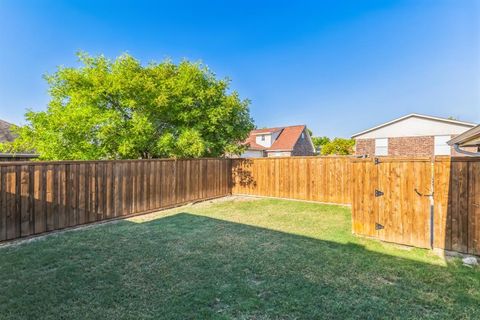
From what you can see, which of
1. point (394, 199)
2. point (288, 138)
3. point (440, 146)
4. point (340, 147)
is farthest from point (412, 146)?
point (394, 199)

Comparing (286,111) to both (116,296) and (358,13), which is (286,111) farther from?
(116,296)

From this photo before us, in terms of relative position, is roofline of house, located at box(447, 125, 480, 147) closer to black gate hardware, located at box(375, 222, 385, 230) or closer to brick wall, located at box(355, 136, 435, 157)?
black gate hardware, located at box(375, 222, 385, 230)

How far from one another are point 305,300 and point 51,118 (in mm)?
8959

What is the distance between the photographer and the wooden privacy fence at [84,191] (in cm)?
518

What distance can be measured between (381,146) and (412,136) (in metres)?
2.22

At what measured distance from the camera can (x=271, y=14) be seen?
474 inches

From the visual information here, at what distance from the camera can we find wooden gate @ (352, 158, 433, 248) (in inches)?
175

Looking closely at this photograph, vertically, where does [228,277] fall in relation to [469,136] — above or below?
below

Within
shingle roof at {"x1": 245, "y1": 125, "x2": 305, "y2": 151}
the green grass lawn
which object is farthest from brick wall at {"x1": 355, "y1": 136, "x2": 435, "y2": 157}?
the green grass lawn

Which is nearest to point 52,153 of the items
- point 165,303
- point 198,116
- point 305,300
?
point 198,116

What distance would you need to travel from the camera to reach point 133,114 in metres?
9.09

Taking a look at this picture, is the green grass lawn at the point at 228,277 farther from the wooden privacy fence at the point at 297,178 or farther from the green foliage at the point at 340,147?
the green foliage at the point at 340,147

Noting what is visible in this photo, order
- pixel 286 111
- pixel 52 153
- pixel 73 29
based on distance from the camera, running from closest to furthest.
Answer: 1. pixel 52 153
2. pixel 73 29
3. pixel 286 111

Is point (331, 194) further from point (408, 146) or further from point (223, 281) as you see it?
point (408, 146)
